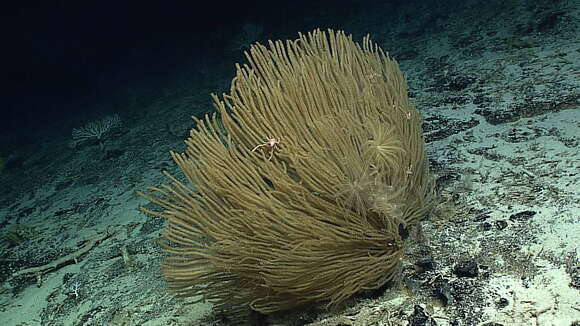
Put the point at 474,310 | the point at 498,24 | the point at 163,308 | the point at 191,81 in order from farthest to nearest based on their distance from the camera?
1. the point at 191,81
2. the point at 498,24
3. the point at 163,308
4. the point at 474,310

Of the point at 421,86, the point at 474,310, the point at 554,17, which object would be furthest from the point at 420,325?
the point at 554,17

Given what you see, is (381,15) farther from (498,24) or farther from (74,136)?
(74,136)

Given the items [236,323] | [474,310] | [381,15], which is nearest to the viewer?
[474,310]

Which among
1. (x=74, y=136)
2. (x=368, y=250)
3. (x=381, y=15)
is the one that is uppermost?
(x=381, y=15)

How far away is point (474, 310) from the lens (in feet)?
7.09

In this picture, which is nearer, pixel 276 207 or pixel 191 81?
pixel 276 207

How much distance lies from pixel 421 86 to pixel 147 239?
386cm

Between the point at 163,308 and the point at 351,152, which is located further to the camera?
the point at 163,308

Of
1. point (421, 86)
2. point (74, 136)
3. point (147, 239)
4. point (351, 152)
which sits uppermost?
point (74, 136)

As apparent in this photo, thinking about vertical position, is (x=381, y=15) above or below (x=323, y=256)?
above

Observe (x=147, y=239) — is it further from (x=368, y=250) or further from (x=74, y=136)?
(x=74, y=136)

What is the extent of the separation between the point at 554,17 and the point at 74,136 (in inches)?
353

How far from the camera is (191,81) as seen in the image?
1255 centimetres

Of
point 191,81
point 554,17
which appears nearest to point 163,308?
point 554,17
